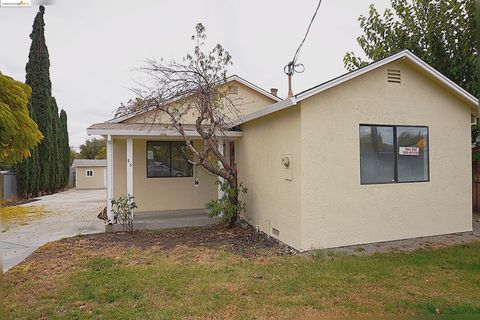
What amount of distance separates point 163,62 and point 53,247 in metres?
5.19

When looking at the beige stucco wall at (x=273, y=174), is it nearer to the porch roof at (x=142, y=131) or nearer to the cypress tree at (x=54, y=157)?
the porch roof at (x=142, y=131)

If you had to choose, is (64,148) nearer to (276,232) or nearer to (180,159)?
(180,159)

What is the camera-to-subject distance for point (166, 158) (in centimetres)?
1142

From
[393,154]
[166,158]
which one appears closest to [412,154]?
[393,154]

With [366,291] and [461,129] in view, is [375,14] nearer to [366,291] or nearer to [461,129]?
[461,129]

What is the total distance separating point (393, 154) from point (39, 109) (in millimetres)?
22021

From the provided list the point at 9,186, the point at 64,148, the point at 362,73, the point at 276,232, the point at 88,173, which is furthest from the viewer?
the point at 88,173

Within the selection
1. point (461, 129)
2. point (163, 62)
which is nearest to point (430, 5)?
point (461, 129)

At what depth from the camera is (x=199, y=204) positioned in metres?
11.8

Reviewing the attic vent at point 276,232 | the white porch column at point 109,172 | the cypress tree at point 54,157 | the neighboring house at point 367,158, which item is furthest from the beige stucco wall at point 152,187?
the cypress tree at point 54,157

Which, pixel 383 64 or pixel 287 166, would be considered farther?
pixel 287 166

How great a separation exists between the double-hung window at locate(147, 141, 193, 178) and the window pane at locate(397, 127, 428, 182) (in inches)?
270

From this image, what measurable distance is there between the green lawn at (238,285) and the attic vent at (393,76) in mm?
3833

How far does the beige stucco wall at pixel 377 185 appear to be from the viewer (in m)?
6.77
